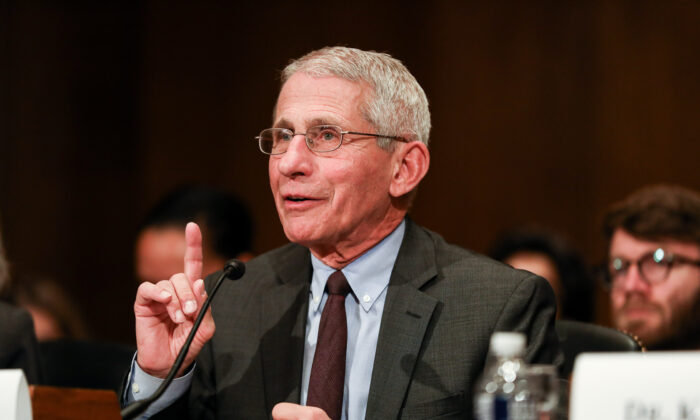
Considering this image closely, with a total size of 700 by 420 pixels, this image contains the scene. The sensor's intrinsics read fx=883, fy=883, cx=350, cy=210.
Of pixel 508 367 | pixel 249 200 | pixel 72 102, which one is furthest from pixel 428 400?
pixel 72 102

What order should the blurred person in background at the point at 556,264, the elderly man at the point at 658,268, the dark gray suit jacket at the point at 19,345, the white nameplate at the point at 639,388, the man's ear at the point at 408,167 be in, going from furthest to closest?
the blurred person in background at the point at 556,264
the elderly man at the point at 658,268
the dark gray suit jacket at the point at 19,345
the man's ear at the point at 408,167
the white nameplate at the point at 639,388

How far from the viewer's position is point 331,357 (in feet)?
6.20

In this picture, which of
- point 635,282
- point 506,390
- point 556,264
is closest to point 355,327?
point 506,390

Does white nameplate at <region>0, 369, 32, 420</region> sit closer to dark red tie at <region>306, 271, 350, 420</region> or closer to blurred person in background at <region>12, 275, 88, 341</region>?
dark red tie at <region>306, 271, 350, 420</region>

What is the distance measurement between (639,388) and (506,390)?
189 mm

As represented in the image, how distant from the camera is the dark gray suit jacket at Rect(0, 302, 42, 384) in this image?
2.32 m

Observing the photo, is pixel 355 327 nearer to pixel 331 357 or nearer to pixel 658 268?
pixel 331 357

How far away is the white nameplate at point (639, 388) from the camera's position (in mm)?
1116

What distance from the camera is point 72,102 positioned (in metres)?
5.26

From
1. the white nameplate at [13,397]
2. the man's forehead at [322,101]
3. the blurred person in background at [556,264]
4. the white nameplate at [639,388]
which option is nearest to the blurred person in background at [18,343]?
the man's forehead at [322,101]

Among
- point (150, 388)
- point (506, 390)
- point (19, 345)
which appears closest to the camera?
point (506, 390)

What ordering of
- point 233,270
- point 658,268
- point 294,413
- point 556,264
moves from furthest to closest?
point 556,264 < point 658,268 < point 233,270 < point 294,413

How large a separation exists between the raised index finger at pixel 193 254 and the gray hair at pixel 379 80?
18.2 inches

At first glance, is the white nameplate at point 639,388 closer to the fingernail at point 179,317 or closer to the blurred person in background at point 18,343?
the fingernail at point 179,317
